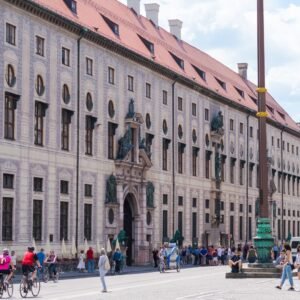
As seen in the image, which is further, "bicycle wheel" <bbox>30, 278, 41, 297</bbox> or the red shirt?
the red shirt

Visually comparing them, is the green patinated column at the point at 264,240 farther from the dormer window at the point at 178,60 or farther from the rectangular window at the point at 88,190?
the dormer window at the point at 178,60

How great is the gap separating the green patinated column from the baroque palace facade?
42.2 feet

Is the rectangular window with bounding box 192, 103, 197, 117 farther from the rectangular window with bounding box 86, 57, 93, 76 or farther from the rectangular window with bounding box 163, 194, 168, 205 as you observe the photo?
the rectangular window with bounding box 86, 57, 93, 76

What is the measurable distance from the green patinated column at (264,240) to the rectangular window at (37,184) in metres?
13.6

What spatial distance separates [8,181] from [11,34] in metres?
7.55

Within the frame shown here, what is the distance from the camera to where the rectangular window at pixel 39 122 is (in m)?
49.1

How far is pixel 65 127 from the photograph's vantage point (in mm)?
52594

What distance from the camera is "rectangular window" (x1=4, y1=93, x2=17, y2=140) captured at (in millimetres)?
46000

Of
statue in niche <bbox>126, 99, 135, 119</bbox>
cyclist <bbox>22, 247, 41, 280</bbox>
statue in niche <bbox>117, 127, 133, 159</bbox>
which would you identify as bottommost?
cyclist <bbox>22, 247, 41, 280</bbox>

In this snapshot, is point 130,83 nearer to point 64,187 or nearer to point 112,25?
point 112,25

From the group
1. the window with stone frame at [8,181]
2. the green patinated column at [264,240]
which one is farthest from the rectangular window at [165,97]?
the green patinated column at [264,240]

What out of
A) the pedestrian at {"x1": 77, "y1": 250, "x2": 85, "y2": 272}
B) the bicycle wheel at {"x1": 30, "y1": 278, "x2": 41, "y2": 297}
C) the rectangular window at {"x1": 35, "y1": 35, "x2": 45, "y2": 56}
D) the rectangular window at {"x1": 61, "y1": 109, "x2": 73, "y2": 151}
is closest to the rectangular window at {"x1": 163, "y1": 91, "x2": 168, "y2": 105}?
the rectangular window at {"x1": 61, "y1": 109, "x2": 73, "y2": 151}

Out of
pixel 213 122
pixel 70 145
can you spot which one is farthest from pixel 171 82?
pixel 70 145

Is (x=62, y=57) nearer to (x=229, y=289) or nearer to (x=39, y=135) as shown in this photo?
(x=39, y=135)
